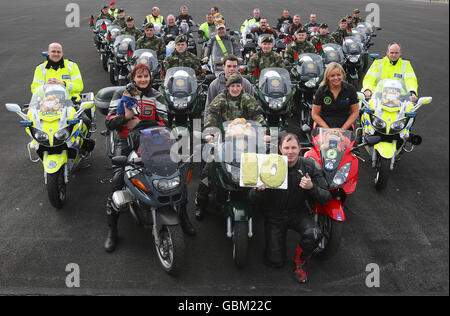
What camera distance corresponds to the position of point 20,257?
4660mm

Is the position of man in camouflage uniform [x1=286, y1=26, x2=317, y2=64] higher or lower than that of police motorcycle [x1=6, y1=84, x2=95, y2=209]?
higher

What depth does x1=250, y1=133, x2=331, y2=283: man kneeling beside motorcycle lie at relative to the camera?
4.13 m

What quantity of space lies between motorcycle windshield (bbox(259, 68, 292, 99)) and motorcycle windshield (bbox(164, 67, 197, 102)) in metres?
1.22

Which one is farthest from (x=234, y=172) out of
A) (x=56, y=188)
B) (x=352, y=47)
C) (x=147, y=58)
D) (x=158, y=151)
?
(x=352, y=47)

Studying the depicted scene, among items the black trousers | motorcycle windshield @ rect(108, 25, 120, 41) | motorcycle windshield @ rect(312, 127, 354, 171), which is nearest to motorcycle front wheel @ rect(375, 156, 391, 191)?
motorcycle windshield @ rect(312, 127, 354, 171)

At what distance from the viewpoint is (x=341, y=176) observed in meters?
4.50

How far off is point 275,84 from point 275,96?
24cm

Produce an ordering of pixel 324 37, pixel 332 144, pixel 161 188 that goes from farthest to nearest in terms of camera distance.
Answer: pixel 324 37, pixel 332 144, pixel 161 188

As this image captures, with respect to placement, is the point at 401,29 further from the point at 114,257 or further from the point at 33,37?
the point at 114,257

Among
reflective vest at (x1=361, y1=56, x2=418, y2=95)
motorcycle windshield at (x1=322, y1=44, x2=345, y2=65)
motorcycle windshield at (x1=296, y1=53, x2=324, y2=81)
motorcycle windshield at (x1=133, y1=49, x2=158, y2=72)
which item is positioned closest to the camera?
reflective vest at (x1=361, y1=56, x2=418, y2=95)

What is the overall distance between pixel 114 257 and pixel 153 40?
684 cm

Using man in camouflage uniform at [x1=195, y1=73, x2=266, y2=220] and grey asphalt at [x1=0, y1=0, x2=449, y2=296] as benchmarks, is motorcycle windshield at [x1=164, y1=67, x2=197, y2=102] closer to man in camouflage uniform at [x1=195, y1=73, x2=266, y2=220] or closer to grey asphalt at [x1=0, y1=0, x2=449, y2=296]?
man in camouflage uniform at [x1=195, y1=73, x2=266, y2=220]

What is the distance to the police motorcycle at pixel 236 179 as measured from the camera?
427 cm

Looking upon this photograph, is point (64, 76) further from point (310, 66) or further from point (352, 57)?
point (352, 57)
